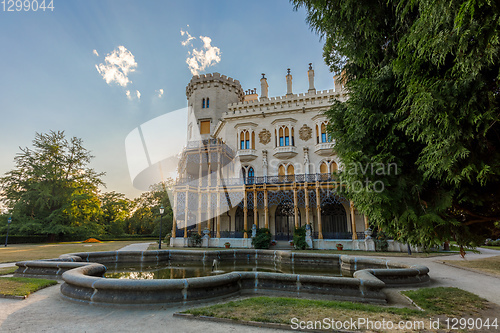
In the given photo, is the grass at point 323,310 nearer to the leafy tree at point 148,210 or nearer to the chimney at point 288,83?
the chimney at point 288,83

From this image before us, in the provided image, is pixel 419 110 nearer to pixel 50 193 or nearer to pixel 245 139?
pixel 245 139

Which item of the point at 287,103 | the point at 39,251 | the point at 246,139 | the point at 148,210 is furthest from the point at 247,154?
the point at 148,210

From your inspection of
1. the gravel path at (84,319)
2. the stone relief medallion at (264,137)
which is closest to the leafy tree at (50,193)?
the stone relief medallion at (264,137)

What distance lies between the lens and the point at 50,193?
33.8m

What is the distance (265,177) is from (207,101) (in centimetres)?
1467

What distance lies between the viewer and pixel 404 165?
6.34m

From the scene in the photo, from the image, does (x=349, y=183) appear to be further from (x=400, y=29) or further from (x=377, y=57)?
(x=400, y=29)

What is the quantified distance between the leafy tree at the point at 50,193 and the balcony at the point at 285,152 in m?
26.3

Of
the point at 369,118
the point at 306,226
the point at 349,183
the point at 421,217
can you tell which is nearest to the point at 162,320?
the point at 349,183

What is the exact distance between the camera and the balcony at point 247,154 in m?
28.8

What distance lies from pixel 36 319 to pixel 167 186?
41565 millimetres

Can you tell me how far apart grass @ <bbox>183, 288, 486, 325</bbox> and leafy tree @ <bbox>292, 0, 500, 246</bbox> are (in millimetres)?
1500

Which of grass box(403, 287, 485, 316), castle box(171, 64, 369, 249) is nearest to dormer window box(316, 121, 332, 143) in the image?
castle box(171, 64, 369, 249)

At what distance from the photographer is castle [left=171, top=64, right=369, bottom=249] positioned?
23.7 meters
